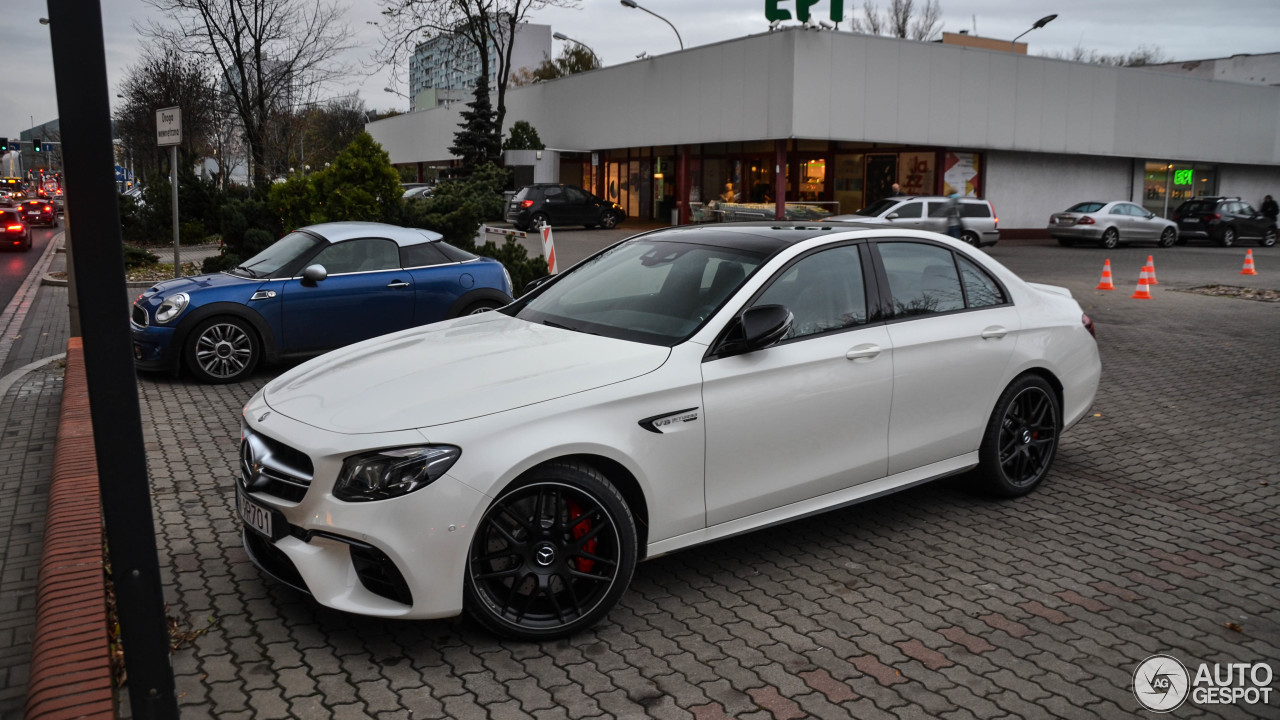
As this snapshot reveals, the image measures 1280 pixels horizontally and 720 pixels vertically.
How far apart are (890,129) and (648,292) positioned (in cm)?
2909

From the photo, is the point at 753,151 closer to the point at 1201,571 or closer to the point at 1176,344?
the point at 1176,344

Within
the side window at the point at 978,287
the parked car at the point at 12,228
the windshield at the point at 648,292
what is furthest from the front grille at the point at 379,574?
the parked car at the point at 12,228

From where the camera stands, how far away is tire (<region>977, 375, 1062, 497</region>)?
5.57m

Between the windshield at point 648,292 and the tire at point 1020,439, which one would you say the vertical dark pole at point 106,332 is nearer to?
the windshield at point 648,292

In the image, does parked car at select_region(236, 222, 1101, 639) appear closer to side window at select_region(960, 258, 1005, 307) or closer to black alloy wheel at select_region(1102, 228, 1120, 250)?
side window at select_region(960, 258, 1005, 307)

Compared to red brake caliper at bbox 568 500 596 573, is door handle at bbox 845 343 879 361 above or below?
above

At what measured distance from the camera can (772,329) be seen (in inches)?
169

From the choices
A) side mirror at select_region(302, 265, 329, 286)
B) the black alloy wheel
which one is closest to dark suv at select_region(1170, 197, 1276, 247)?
the black alloy wheel

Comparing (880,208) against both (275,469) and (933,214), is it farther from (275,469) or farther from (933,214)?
(275,469)

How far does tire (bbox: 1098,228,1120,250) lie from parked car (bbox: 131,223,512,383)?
26972 millimetres

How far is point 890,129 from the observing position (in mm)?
31953

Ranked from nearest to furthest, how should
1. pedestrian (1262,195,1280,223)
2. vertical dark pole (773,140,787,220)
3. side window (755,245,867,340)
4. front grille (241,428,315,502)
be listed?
front grille (241,428,315,502) < side window (755,245,867,340) < vertical dark pole (773,140,787,220) < pedestrian (1262,195,1280,223)

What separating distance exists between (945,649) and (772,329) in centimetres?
149

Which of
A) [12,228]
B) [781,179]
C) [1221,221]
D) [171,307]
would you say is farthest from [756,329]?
[1221,221]
